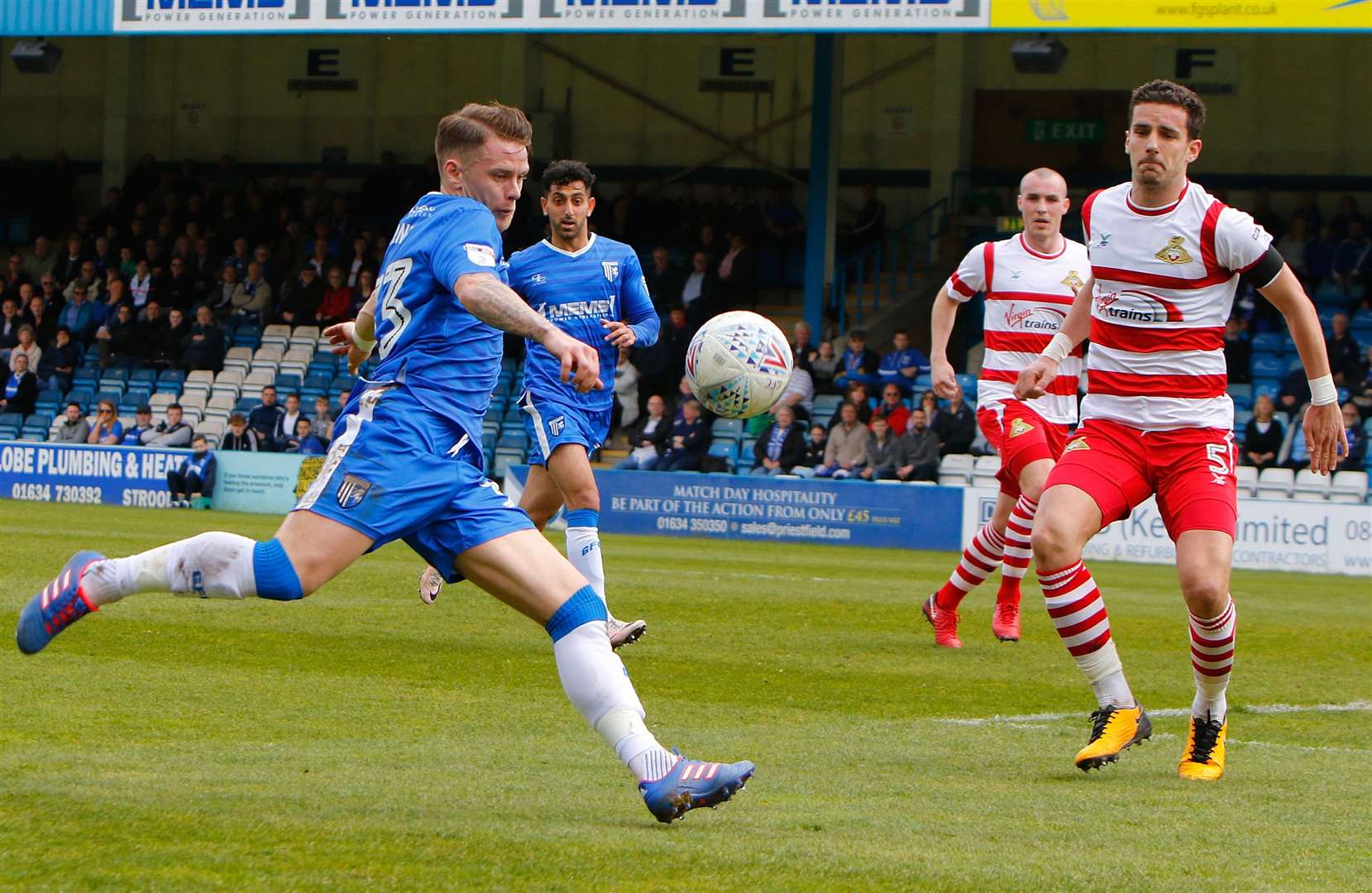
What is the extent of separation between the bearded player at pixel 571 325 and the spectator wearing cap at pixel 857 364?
46.7ft

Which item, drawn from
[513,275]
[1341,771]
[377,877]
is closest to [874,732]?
[1341,771]

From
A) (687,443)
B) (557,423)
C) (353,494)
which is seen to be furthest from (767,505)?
(353,494)

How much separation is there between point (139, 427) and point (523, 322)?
77.8ft

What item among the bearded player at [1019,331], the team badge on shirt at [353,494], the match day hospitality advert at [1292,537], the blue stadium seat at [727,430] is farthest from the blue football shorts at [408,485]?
the blue stadium seat at [727,430]

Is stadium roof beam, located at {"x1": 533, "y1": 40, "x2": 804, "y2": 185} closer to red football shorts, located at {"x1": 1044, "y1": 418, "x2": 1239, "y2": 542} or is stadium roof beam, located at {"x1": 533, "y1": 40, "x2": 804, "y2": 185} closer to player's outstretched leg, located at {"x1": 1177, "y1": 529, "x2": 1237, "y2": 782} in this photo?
red football shorts, located at {"x1": 1044, "y1": 418, "x2": 1239, "y2": 542}

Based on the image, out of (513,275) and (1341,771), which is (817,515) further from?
(1341,771)

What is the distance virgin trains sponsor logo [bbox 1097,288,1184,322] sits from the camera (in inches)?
258

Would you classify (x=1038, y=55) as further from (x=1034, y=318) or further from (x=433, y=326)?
(x=433, y=326)

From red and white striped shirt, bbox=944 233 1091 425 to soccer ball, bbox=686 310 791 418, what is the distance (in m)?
1.14

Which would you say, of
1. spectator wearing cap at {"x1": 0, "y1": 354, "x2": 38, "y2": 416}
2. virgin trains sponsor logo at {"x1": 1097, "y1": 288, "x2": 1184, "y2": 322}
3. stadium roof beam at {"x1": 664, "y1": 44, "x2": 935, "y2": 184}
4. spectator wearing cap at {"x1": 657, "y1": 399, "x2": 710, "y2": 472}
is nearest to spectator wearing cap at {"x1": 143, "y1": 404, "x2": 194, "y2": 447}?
spectator wearing cap at {"x1": 0, "y1": 354, "x2": 38, "y2": 416}

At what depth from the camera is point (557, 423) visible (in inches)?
384

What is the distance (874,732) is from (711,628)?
389 cm

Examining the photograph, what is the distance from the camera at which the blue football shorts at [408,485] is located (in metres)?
5.13

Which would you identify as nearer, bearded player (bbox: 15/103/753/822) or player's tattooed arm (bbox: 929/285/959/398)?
bearded player (bbox: 15/103/753/822)
